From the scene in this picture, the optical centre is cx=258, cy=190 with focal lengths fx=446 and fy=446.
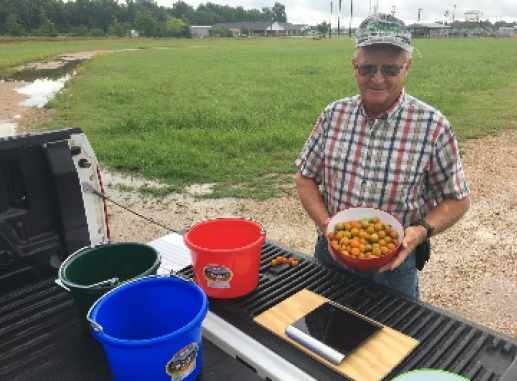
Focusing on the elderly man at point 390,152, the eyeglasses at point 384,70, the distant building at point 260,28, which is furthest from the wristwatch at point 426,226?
the distant building at point 260,28

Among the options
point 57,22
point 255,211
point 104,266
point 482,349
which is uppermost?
point 57,22

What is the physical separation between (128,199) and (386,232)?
464 cm

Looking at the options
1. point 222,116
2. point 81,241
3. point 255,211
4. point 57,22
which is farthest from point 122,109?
point 57,22

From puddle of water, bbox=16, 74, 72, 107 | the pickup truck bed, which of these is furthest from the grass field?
the pickup truck bed

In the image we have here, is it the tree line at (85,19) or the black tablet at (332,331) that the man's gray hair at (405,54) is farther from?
the tree line at (85,19)

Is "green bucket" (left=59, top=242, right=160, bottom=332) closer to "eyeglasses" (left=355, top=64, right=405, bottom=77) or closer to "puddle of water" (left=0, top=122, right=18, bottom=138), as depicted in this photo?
"eyeglasses" (left=355, top=64, right=405, bottom=77)

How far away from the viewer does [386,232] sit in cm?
190

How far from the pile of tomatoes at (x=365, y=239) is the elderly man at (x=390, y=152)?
0.07 metres

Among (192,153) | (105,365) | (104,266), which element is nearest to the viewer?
(105,365)

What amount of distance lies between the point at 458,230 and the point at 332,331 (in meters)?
4.09

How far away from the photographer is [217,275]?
1.67m

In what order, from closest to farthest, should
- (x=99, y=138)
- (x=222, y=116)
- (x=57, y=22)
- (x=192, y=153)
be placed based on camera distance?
(x=192, y=153), (x=99, y=138), (x=222, y=116), (x=57, y=22)

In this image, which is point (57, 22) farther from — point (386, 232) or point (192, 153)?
point (386, 232)

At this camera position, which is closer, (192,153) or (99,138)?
(192,153)
